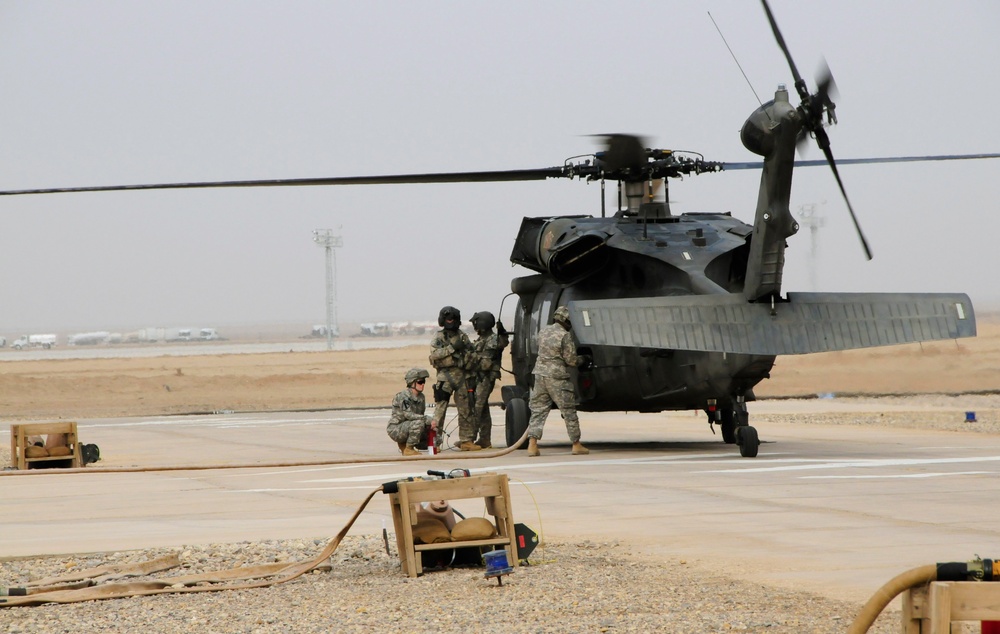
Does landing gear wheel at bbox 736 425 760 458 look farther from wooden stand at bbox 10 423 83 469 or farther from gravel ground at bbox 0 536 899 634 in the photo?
wooden stand at bbox 10 423 83 469

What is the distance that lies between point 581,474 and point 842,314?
3569 millimetres

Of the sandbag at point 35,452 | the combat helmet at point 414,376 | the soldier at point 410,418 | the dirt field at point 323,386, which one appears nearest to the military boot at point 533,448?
the soldier at point 410,418

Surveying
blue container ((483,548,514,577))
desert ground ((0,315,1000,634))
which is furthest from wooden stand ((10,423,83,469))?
blue container ((483,548,514,577))

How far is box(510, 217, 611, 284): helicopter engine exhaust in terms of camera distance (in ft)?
56.5

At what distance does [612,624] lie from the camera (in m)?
6.50

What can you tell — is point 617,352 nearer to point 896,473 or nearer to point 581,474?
point 581,474

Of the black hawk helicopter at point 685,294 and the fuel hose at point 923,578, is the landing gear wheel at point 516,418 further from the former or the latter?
the fuel hose at point 923,578

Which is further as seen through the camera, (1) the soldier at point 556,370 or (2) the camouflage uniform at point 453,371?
(2) the camouflage uniform at point 453,371

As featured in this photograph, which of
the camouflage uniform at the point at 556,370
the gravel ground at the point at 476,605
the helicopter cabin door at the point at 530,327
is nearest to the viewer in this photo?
the gravel ground at the point at 476,605

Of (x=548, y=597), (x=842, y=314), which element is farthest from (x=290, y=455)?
(x=548, y=597)

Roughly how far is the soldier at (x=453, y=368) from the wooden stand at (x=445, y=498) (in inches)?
401

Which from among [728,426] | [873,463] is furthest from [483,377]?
Answer: [873,463]

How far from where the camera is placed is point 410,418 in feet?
58.0

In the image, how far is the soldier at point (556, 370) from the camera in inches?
669
